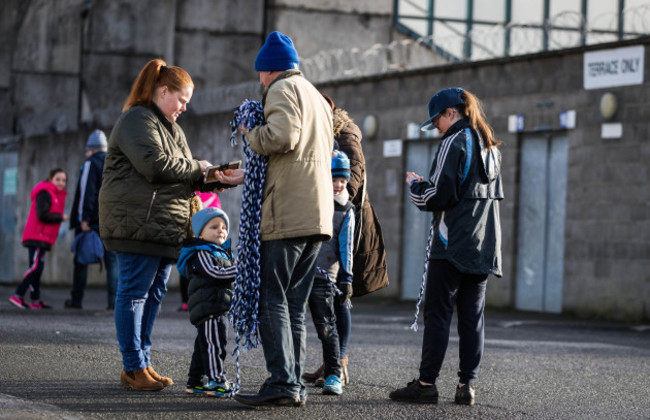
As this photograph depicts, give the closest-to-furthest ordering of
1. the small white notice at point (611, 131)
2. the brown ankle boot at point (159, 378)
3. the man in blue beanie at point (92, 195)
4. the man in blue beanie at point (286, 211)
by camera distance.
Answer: the man in blue beanie at point (286, 211)
the brown ankle boot at point (159, 378)
the man in blue beanie at point (92, 195)
the small white notice at point (611, 131)

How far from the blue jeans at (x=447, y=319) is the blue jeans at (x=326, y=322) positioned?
0.54 metres

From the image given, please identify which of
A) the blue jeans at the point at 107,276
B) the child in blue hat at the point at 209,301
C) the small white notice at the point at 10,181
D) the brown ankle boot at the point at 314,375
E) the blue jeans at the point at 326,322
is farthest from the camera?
the small white notice at the point at 10,181

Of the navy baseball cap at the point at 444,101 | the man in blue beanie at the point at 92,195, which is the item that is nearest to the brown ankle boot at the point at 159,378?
the navy baseball cap at the point at 444,101

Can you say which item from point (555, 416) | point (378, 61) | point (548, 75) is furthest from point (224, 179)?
point (378, 61)

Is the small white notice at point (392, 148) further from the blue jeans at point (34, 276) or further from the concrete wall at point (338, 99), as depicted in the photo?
the blue jeans at point (34, 276)

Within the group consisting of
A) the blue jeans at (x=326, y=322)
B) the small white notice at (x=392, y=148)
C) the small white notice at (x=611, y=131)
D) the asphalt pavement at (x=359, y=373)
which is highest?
the small white notice at (x=611, y=131)

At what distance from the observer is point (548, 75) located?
51.2 feet

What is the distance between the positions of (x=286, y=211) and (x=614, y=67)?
9.32 metres

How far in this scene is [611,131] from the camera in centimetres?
1469

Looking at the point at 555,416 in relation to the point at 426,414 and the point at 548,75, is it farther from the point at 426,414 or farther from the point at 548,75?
the point at 548,75

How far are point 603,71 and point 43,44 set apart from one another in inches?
702

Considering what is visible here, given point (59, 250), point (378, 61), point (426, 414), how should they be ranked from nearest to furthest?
point (426, 414) → point (378, 61) → point (59, 250)

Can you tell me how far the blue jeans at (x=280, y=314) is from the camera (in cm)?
625

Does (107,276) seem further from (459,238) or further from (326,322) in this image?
(459,238)
